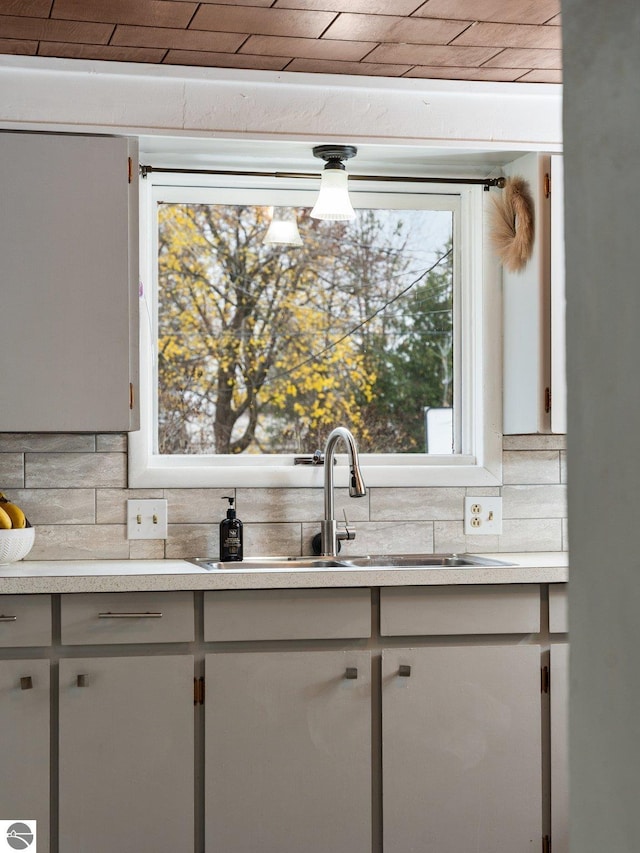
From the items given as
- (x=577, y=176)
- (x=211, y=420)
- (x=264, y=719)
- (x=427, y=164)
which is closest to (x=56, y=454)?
(x=211, y=420)

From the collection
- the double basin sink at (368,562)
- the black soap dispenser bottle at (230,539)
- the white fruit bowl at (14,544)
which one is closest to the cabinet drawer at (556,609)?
the double basin sink at (368,562)

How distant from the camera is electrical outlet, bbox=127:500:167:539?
9.41 ft

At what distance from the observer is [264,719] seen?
2.42 metres

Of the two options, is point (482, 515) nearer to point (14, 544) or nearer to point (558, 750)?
point (558, 750)

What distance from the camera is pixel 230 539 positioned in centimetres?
281

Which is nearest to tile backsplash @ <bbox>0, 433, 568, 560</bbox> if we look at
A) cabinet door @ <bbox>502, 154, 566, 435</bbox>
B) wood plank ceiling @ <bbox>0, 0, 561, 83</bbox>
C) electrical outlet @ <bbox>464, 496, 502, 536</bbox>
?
electrical outlet @ <bbox>464, 496, 502, 536</bbox>

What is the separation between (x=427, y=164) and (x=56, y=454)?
58.7 inches

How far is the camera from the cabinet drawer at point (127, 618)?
237 cm

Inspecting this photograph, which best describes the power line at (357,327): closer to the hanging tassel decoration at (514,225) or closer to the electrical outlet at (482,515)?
the hanging tassel decoration at (514,225)

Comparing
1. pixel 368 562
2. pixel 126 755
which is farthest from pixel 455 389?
pixel 126 755

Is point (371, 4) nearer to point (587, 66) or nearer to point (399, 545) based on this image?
point (399, 545)

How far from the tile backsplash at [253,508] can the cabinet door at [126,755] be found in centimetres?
55

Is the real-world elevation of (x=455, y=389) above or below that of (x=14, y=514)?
above

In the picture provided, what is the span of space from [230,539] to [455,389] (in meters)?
0.95
